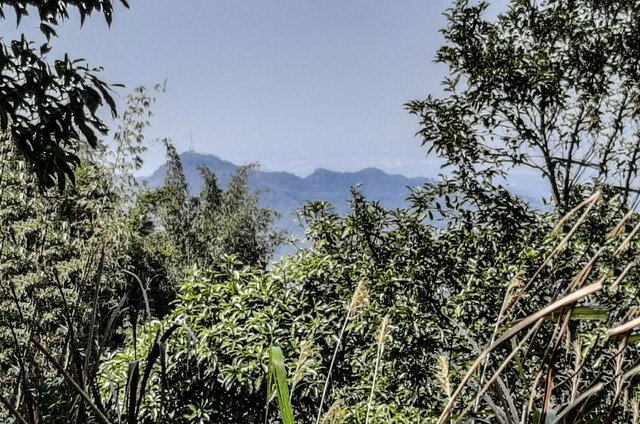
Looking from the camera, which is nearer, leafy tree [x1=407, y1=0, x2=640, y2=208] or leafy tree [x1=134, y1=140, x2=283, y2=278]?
leafy tree [x1=407, y1=0, x2=640, y2=208]

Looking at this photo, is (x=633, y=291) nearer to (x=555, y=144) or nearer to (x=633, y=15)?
(x=555, y=144)

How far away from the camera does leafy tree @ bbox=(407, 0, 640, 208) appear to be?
17.0 feet

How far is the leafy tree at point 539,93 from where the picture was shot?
5.18 meters

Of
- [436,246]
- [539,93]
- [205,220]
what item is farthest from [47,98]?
[205,220]

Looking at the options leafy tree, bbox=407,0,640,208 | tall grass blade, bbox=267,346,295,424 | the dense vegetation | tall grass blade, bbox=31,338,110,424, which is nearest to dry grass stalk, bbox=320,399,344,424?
tall grass blade, bbox=267,346,295,424

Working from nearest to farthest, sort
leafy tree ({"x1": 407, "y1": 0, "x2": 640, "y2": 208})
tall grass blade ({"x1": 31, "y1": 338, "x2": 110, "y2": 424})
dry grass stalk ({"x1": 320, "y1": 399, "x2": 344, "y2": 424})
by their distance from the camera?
tall grass blade ({"x1": 31, "y1": 338, "x2": 110, "y2": 424}), dry grass stalk ({"x1": 320, "y1": 399, "x2": 344, "y2": 424}), leafy tree ({"x1": 407, "y1": 0, "x2": 640, "y2": 208})

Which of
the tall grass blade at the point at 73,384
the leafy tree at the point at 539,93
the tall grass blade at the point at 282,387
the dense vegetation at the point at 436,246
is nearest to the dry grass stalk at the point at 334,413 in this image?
the tall grass blade at the point at 282,387

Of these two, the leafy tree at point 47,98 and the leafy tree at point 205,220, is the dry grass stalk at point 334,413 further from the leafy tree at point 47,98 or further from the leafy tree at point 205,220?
the leafy tree at point 205,220

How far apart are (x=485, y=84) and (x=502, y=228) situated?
1703mm

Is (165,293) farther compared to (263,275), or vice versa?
(165,293)

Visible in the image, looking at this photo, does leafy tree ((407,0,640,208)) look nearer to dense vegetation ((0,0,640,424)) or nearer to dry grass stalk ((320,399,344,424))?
dense vegetation ((0,0,640,424))

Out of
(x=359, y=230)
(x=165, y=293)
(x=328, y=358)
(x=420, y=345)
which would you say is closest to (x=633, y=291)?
(x=420, y=345)

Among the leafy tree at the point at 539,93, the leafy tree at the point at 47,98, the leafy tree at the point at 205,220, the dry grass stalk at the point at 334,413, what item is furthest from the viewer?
the leafy tree at the point at 205,220

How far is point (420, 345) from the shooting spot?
412 centimetres
